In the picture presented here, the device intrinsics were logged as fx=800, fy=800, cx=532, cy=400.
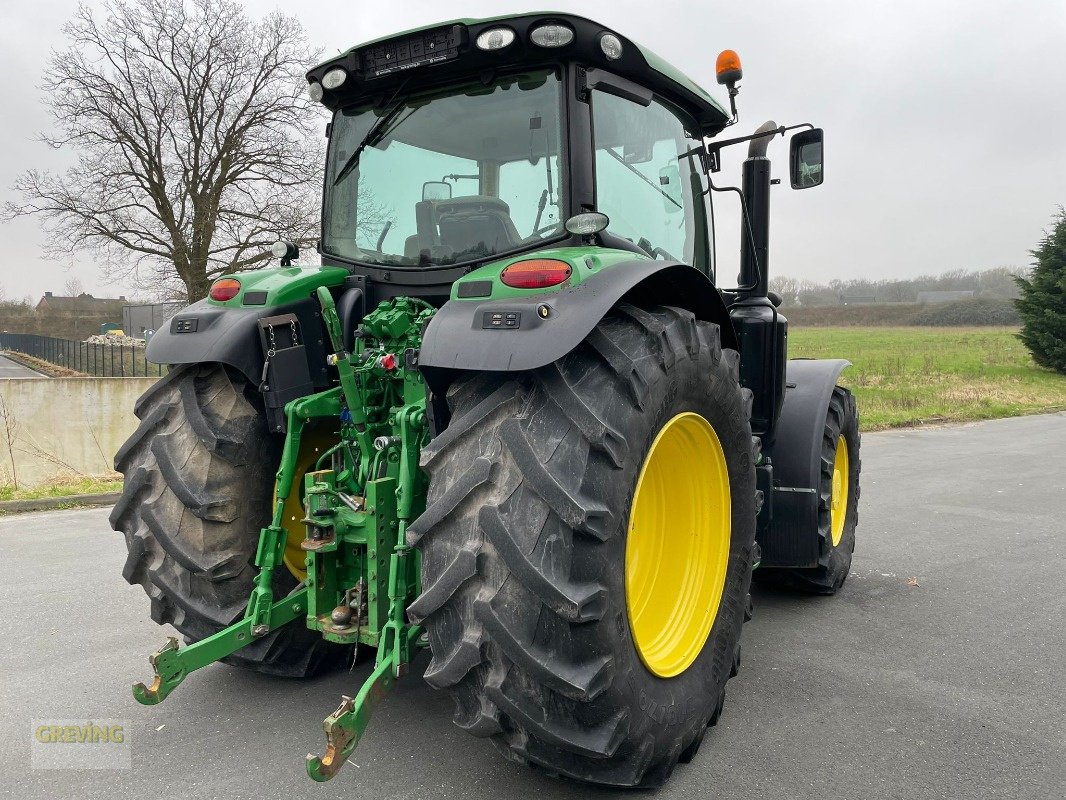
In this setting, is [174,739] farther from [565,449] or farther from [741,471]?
[741,471]

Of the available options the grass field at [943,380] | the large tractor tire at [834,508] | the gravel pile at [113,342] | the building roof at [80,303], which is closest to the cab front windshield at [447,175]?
the large tractor tire at [834,508]

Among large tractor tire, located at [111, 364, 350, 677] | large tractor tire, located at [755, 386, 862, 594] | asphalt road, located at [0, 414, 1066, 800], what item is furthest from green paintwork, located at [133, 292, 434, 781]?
large tractor tire, located at [755, 386, 862, 594]

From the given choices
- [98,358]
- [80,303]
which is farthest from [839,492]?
[80,303]

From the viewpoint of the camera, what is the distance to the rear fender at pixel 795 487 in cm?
387

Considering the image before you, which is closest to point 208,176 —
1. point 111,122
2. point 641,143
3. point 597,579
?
point 111,122

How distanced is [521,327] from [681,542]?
116 centimetres

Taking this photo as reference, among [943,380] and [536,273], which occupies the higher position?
[536,273]

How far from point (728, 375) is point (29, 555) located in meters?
4.81

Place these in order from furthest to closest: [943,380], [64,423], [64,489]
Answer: [943,380] → [64,423] → [64,489]

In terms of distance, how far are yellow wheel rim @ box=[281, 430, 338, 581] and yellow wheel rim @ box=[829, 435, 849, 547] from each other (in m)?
2.99

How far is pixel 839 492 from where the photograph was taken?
15.7 feet

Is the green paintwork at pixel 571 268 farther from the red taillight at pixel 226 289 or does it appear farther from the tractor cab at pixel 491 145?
the red taillight at pixel 226 289

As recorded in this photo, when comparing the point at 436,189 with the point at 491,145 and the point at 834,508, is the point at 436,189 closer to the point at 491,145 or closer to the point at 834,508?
the point at 491,145

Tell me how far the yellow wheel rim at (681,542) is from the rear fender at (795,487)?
106 centimetres
